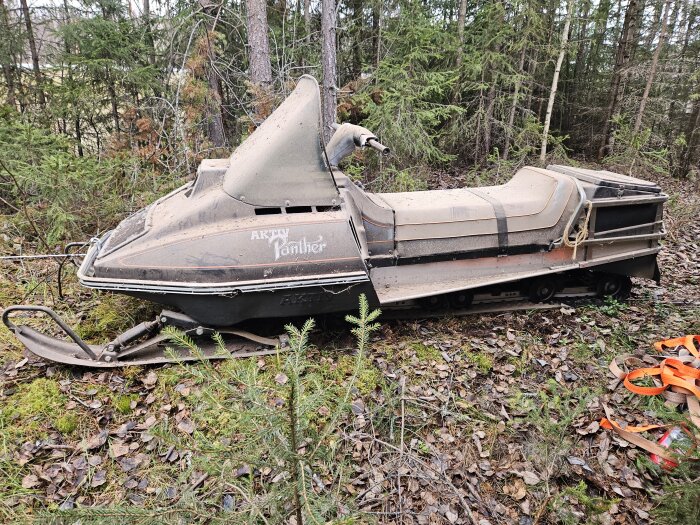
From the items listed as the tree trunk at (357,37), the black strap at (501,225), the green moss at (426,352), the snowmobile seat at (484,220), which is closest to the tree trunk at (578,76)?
the tree trunk at (357,37)

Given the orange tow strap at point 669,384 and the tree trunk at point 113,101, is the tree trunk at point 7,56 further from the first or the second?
the orange tow strap at point 669,384

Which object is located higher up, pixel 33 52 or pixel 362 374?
pixel 33 52

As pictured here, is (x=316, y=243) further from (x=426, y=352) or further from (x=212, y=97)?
(x=212, y=97)

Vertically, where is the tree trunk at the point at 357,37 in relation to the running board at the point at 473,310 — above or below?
above

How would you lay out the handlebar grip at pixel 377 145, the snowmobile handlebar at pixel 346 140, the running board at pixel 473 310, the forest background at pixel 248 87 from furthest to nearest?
1. the forest background at pixel 248 87
2. the running board at pixel 473 310
3. the snowmobile handlebar at pixel 346 140
4. the handlebar grip at pixel 377 145

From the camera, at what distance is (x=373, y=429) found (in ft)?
10.5

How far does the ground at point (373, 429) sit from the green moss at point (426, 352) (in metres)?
0.02

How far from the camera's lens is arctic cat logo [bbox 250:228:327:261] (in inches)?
143

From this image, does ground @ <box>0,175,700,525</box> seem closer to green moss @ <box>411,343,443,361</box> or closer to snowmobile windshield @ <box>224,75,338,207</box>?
green moss @ <box>411,343,443,361</box>

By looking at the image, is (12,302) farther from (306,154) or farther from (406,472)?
(406,472)

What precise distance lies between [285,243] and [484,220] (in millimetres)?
2064

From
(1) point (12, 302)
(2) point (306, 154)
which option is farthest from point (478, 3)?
(1) point (12, 302)

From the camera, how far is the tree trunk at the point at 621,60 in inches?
457

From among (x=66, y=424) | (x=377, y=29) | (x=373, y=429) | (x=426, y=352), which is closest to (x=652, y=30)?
(x=377, y=29)
